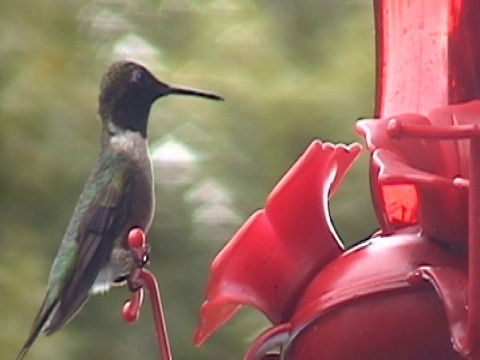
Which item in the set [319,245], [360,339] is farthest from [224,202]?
[360,339]

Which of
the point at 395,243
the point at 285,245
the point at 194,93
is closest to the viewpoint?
the point at 395,243

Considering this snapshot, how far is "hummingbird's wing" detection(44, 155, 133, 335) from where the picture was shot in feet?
6.75

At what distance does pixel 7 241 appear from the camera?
288cm

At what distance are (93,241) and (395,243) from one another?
1093 mm

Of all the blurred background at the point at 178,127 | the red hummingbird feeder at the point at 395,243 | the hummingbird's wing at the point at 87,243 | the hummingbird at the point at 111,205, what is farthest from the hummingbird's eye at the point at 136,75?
the red hummingbird feeder at the point at 395,243

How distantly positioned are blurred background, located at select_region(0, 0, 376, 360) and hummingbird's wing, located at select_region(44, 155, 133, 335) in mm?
616

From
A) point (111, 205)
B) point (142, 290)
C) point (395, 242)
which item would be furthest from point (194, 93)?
point (395, 242)

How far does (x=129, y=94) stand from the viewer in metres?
2.28

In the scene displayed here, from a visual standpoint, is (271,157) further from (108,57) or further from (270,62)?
Result: (108,57)

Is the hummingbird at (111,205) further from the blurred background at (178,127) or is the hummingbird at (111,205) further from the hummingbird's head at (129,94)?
the blurred background at (178,127)

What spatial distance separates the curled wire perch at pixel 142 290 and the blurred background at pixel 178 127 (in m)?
1.53

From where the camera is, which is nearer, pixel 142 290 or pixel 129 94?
pixel 142 290

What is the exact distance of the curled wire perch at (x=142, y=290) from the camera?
1098mm

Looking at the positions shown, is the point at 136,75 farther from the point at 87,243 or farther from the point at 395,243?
the point at 395,243
